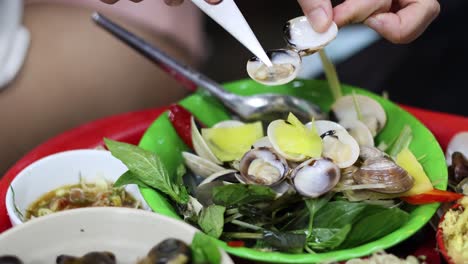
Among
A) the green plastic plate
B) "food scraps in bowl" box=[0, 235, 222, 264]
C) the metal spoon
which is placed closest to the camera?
"food scraps in bowl" box=[0, 235, 222, 264]

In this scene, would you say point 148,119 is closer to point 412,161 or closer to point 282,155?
point 282,155

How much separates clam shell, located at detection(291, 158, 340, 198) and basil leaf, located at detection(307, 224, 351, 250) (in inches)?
2.3

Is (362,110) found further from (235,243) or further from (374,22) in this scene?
(235,243)

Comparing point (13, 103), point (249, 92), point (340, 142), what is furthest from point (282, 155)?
point (13, 103)

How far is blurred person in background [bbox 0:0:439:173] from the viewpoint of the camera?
1.56 m

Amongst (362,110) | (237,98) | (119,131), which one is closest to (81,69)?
(119,131)

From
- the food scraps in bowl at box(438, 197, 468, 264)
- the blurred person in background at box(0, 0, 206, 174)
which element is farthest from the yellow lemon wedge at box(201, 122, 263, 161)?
the blurred person in background at box(0, 0, 206, 174)

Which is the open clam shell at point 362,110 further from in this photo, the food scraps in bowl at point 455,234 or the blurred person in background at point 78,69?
the blurred person in background at point 78,69

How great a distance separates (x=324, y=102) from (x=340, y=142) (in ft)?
0.96

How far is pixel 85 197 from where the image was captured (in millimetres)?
1083

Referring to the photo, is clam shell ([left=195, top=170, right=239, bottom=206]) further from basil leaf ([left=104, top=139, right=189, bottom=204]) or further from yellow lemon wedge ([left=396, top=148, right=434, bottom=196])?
yellow lemon wedge ([left=396, top=148, right=434, bottom=196])

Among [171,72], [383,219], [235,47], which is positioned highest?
[171,72]

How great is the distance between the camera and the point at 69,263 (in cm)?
78

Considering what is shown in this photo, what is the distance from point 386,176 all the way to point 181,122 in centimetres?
38
